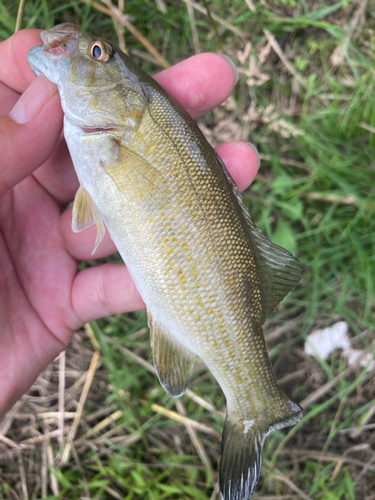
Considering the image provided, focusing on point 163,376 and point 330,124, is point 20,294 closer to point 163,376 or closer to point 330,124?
point 163,376

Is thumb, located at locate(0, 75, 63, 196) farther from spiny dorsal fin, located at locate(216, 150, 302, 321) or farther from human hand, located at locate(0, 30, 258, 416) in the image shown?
spiny dorsal fin, located at locate(216, 150, 302, 321)

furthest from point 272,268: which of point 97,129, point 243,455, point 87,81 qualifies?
point 87,81

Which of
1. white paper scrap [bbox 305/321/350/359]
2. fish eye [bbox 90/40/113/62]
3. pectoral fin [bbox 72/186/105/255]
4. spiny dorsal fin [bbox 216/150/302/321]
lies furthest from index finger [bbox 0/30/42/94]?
white paper scrap [bbox 305/321/350/359]

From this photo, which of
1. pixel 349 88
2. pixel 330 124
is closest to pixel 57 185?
pixel 330 124

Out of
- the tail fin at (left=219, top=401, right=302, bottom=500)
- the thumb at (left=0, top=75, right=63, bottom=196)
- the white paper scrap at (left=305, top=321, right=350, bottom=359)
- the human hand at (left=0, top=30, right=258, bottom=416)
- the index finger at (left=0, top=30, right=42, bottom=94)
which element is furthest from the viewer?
the white paper scrap at (left=305, top=321, right=350, bottom=359)

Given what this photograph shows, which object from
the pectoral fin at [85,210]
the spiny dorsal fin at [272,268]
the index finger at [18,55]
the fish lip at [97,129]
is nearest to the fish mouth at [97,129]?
the fish lip at [97,129]

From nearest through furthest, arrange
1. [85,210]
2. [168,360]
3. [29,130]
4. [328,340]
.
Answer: [29,130] → [85,210] → [168,360] → [328,340]

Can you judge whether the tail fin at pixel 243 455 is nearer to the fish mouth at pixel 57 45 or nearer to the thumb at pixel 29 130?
the thumb at pixel 29 130

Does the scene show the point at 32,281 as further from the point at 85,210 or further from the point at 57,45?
the point at 57,45
